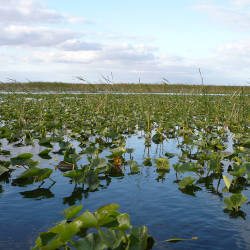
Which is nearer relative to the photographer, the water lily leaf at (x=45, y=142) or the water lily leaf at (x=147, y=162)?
the water lily leaf at (x=147, y=162)

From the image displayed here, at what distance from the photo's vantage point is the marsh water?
216 cm

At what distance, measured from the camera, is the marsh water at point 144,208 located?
7.09 ft

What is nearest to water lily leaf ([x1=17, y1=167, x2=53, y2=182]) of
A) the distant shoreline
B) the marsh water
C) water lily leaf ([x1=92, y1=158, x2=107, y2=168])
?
the marsh water

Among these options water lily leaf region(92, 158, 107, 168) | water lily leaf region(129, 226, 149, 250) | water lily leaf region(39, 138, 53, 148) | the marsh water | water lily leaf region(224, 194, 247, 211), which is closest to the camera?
water lily leaf region(129, 226, 149, 250)

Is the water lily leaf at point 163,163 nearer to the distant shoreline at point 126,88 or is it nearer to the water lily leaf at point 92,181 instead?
the water lily leaf at point 92,181

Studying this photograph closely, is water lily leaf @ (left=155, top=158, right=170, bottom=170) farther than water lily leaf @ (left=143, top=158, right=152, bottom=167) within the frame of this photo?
No

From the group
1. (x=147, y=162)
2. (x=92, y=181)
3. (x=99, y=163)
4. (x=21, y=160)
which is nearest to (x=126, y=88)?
(x=147, y=162)

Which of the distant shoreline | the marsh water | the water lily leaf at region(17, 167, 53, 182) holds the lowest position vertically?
the marsh water

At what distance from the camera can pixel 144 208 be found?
2650 millimetres

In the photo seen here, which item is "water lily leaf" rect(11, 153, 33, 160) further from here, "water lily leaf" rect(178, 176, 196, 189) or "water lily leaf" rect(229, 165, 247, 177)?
"water lily leaf" rect(229, 165, 247, 177)

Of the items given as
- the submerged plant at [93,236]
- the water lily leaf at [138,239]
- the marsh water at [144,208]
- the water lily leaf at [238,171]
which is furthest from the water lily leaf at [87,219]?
the water lily leaf at [238,171]

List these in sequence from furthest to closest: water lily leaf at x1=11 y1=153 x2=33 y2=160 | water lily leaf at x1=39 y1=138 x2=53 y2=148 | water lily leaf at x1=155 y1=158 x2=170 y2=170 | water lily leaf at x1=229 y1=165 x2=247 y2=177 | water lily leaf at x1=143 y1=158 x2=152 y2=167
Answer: water lily leaf at x1=39 y1=138 x2=53 y2=148
water lily leaf at x1=143 y1=158 x2=152 y2=167
water lily leaf at x1=155 y1=158 x2=170 y2=170
water lily leaf at x1=11 y1=153 x2=33 y2=160
water lily leaf at x1=229 y1=165 x2=247 y2=177

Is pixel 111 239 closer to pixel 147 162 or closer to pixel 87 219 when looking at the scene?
pixel 87 219

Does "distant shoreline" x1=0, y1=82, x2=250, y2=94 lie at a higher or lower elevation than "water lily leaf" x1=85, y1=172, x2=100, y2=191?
higher
